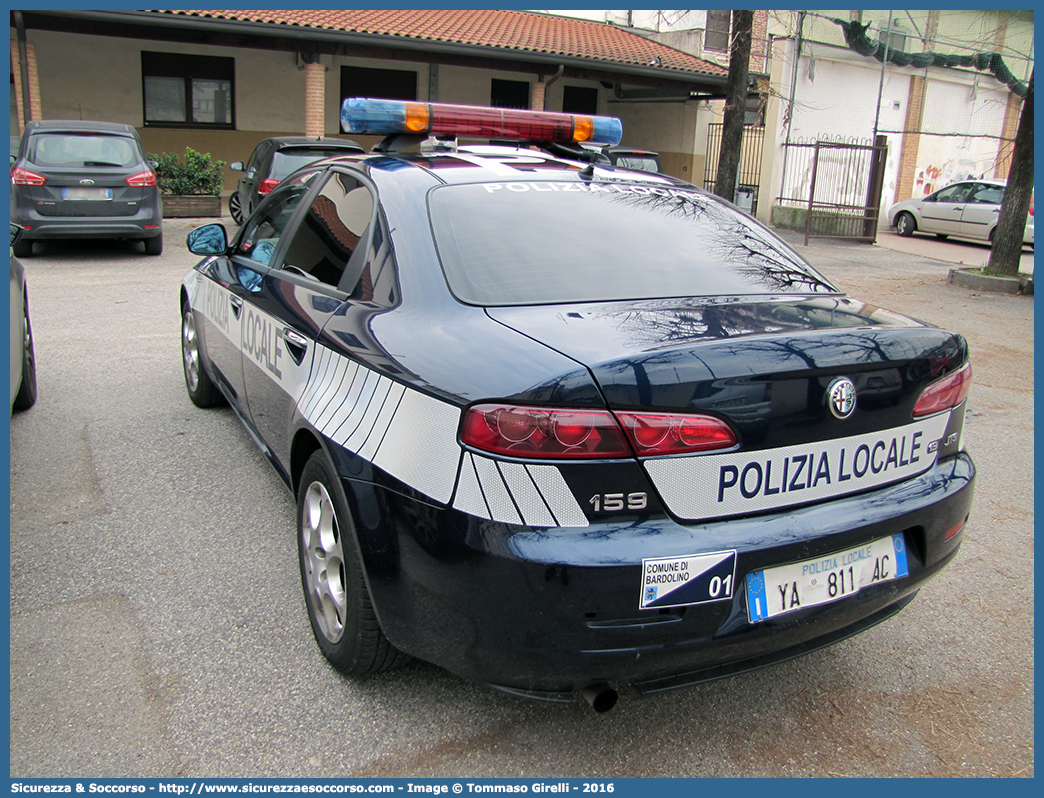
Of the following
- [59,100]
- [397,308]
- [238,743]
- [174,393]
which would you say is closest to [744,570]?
[397,308]

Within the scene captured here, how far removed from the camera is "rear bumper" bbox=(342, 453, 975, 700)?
1966mm

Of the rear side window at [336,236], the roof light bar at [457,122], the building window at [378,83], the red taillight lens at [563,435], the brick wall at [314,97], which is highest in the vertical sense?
the building window at [378,83]

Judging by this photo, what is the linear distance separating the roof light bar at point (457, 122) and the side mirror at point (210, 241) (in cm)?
105

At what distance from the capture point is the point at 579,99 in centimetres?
2569

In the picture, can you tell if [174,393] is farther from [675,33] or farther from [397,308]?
[675,33]

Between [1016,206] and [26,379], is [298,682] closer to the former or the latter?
[26,379]

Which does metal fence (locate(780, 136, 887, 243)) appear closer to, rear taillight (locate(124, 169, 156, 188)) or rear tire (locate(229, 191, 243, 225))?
rear tire (locate(229, 191, 243, 225))

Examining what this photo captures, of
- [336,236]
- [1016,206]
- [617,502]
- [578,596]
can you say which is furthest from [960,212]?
[578,596]

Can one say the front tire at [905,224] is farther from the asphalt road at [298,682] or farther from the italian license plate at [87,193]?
the asphalt road at [298,682]

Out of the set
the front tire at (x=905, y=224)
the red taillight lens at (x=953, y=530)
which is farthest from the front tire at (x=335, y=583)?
the front tire at (x=905, y=224)

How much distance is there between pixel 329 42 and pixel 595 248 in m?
17.1

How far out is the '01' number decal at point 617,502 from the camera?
197 centimetres

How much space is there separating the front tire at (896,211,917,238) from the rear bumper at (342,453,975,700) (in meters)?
20.5

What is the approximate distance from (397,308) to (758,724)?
1.61 m
